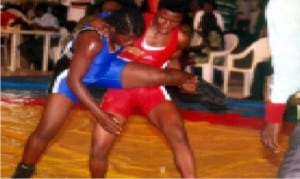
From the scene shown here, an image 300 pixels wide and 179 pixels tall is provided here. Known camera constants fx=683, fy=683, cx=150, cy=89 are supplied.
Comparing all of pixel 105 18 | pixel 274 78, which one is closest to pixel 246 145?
pixel 105 18

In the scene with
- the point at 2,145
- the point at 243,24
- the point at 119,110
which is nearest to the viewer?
the point at 119,110

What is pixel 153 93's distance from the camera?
4.09 meters

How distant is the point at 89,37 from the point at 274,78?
5.58 ft

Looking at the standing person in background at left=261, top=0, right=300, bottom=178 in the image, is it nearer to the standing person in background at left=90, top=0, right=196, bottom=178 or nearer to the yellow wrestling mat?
the standing person in background at left=90, top=0, right=196, bottom=178

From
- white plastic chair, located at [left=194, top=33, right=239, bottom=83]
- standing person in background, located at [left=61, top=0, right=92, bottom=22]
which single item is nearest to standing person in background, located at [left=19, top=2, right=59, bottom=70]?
standing person in background, located at [left=61, top=0, right=92, bottom=22]

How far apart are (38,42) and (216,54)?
4.36 meters

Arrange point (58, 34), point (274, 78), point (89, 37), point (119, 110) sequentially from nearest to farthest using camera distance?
point (274, 78) < point (89, 37) < point (119, 110) < point (58, 34)

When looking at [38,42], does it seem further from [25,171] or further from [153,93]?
[153,93]

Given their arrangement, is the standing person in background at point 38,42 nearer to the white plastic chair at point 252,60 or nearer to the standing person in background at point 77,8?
the standing person in background at point 77,8

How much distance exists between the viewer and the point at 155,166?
205 inches

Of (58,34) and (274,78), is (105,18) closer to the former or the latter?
(274,78)

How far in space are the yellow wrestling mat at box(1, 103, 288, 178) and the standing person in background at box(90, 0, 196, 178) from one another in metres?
0.82

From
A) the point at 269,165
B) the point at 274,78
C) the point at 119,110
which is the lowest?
the point at 269,165

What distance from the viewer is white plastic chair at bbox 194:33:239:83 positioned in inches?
399
